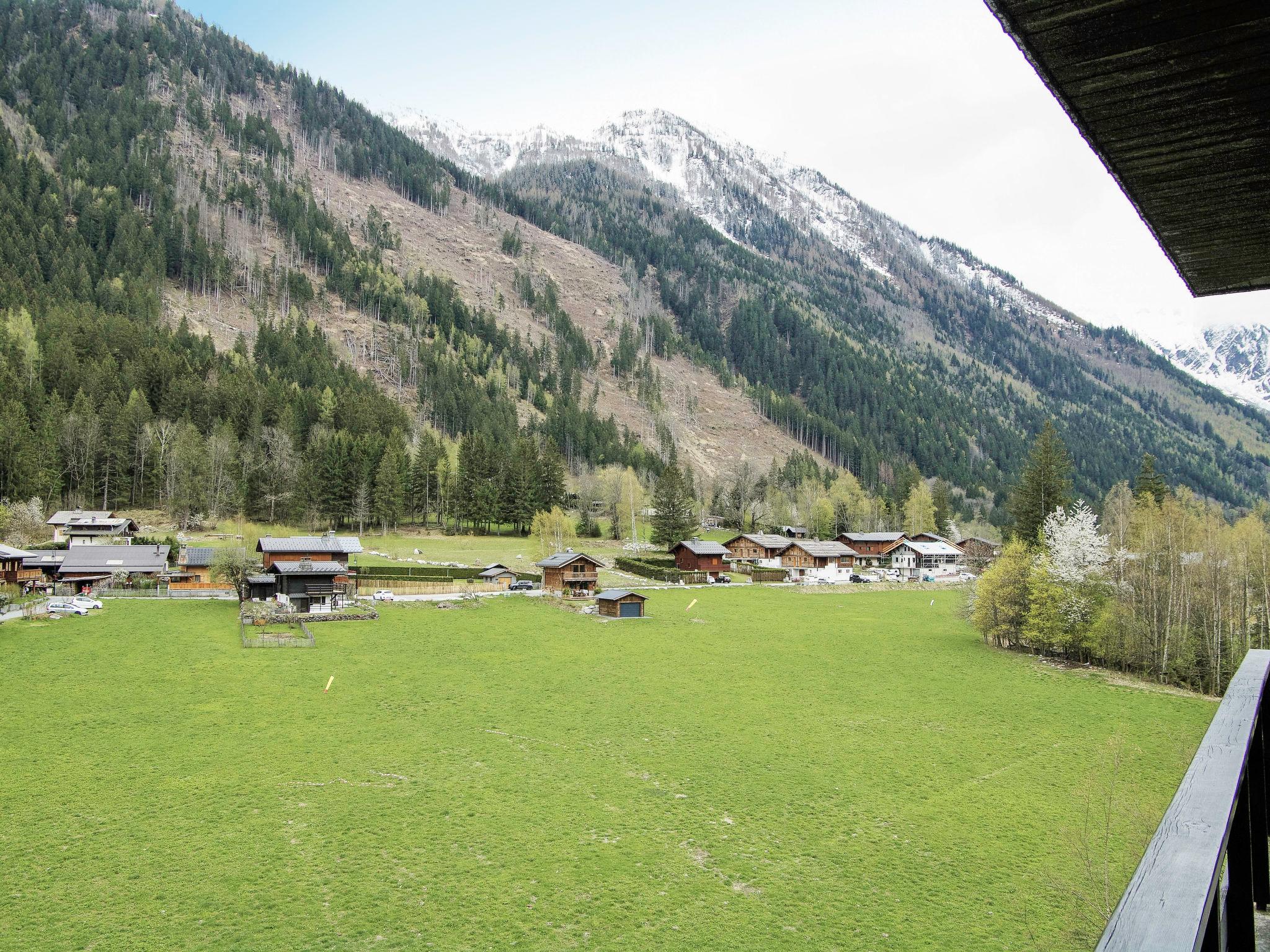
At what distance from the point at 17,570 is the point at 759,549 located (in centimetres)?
7806

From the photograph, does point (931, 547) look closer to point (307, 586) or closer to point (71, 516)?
point (307, 586)

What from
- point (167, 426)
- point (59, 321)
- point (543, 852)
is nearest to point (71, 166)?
point (59, 321)

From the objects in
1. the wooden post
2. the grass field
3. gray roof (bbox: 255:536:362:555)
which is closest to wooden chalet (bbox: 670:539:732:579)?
gray roof (bbox: 255:536:362:555)

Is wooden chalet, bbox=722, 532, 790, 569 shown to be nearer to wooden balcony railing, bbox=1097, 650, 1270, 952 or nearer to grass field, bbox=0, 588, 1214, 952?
grass field, bbox=0, 588, 1214, 952

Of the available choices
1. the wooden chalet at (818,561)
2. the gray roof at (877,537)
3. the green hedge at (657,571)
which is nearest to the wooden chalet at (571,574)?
the green hedge at (657,571)

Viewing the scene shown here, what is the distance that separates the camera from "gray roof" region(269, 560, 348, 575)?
58.7 meters

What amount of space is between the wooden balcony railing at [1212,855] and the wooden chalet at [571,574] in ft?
224

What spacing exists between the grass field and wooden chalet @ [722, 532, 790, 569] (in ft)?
163

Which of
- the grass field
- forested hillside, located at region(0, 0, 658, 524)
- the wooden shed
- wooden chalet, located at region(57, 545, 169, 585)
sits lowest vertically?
the grass field

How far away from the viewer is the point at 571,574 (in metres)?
71.8

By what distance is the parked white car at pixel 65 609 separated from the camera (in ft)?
170

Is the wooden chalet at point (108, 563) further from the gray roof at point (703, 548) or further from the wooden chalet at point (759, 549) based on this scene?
the wooden chalet at point (759, 549)

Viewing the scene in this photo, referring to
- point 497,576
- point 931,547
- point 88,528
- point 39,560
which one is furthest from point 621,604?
point 931,547

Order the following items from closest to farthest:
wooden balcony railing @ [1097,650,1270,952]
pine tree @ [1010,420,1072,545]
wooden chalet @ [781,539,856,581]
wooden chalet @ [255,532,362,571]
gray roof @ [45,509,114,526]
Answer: wooden balcony railing @ [1097,650,1270,952], wooden chalet @ [255,532,362,571], pine tree @ [1010,420,1072,545], gray roof @ [45,509,114,526], wooden chalet @ [781,539,856,581]
